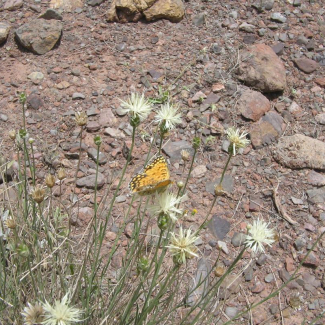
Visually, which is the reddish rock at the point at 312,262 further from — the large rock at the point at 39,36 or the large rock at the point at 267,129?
the large rock at the point at 39,36

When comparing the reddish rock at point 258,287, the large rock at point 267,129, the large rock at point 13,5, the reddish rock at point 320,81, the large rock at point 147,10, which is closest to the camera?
the reddish rock at point 258,287

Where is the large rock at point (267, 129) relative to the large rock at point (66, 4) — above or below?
below

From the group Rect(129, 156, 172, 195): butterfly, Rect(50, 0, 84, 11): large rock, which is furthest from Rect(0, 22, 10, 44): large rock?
Rect(129, 156, 172, 195): butterfly

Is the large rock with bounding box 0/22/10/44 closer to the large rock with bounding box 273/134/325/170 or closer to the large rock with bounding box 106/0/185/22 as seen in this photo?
the large rock with bounding box 106/0/185/22

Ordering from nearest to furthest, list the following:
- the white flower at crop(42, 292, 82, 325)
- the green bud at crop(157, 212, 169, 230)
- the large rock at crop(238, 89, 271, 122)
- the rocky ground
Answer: the white flower at crop(42, 292, 82, 325)
the green bud at crop(157, 212, 169, 230)
the rocky ground
the large rock at crop(238, 89, 271, 122)

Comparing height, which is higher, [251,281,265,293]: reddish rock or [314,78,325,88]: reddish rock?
[314,78,325,88]: reddish rock

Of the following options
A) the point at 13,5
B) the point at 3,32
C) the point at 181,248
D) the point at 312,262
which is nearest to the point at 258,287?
the point at 312,262


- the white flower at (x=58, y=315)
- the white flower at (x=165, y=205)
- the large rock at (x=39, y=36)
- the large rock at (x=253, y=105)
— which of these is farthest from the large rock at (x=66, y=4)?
the white flower at (x=58, y=315)

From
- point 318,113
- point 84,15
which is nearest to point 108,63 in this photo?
point 84,15

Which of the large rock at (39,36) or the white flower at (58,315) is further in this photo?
the large rock at (39,36)
